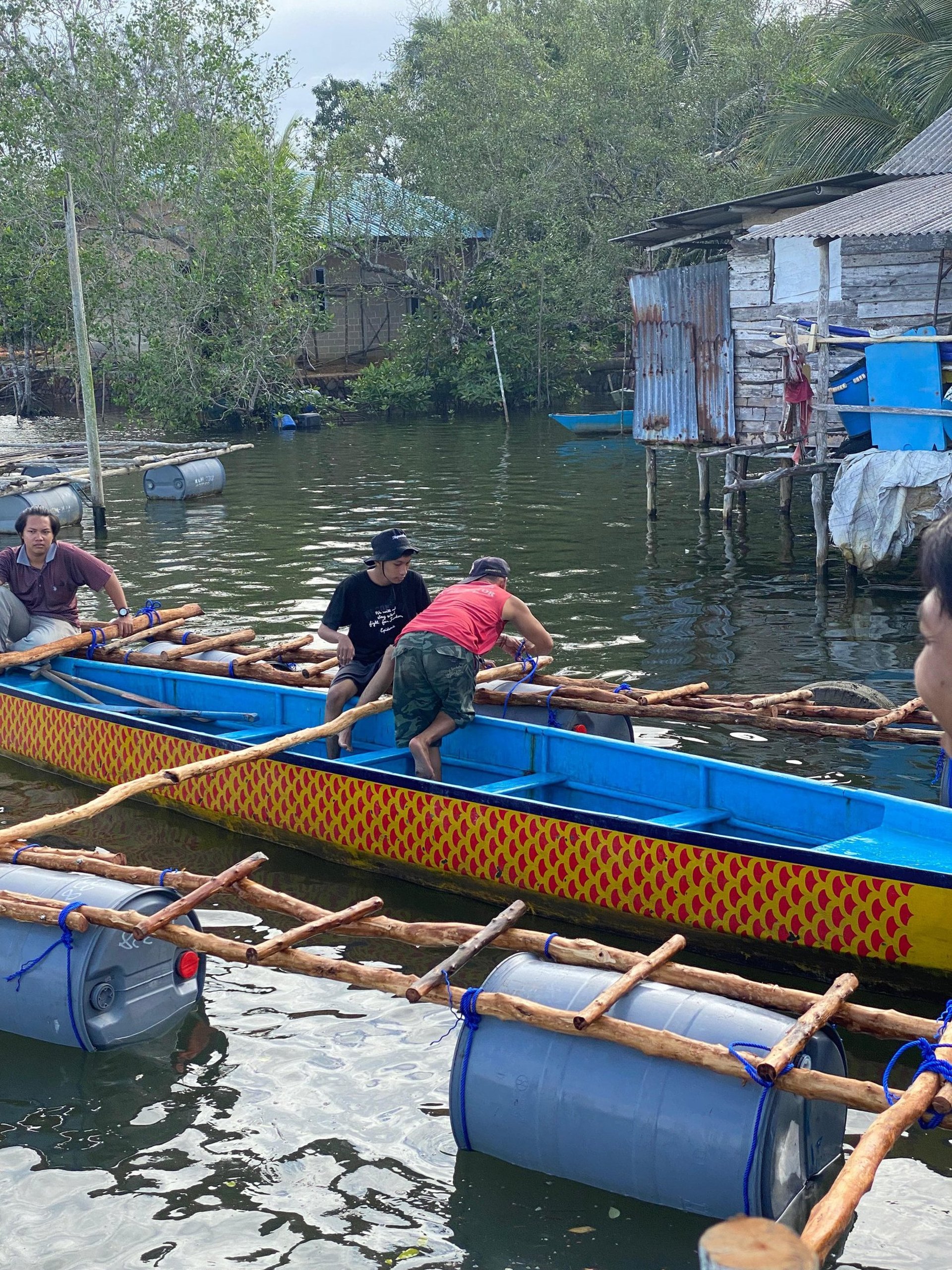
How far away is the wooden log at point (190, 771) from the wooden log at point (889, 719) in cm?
354

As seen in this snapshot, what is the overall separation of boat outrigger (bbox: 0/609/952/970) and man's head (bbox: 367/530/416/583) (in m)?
1.30

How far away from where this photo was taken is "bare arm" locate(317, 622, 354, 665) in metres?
10.2

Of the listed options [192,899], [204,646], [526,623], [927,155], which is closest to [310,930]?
[192,899]

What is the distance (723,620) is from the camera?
53.8ft

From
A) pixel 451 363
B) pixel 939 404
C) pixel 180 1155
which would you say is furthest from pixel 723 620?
pixel 451 363

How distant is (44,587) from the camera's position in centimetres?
1257

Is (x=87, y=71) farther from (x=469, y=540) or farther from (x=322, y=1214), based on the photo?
(x=322, y=1214)

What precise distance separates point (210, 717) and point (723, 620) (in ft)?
24.4

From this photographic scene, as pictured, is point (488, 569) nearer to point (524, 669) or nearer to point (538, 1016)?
point (524, 669)

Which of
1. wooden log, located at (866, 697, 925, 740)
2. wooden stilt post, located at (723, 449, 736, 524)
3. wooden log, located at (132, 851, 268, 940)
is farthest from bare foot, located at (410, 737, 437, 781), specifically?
wooden stilt post, located at (723, 449, 736, 524)

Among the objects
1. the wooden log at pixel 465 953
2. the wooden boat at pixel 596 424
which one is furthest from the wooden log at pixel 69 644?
the wooden boat at pixel 596 424

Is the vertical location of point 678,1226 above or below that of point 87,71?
below

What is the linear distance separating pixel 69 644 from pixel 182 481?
49.6 feet

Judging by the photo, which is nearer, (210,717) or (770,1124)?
(770,1124)
